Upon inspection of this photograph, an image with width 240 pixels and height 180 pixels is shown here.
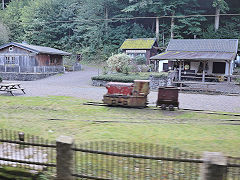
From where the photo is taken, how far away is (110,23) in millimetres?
54719

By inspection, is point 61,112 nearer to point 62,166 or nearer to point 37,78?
point 62,166

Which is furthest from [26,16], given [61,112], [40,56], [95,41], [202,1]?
[61,112]

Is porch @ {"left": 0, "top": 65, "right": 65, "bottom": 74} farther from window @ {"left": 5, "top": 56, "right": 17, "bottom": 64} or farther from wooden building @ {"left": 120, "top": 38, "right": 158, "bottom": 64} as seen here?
wooden building @ {"left": 120, "top": 38, "right": 158, "bottom": 64}

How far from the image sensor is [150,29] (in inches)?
2041

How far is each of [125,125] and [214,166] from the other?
6.13 m

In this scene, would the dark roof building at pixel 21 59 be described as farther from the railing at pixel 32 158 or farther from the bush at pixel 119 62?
the railing at pixel 32 158

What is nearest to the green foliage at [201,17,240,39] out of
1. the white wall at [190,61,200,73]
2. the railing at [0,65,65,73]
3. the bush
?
the white wall at [190,61,200,73]

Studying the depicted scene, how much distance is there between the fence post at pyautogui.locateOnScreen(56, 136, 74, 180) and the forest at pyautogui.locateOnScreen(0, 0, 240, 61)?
42278 mm

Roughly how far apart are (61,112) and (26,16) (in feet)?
165

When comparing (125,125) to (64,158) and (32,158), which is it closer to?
(32,158)

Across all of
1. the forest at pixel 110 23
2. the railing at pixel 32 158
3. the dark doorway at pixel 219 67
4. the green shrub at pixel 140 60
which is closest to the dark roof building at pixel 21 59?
the green shrub at pixel 140 60

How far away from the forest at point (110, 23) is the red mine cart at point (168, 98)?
3387cm

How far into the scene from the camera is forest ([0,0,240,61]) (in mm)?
45125

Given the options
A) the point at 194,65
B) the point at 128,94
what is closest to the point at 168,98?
the point at 128,94
